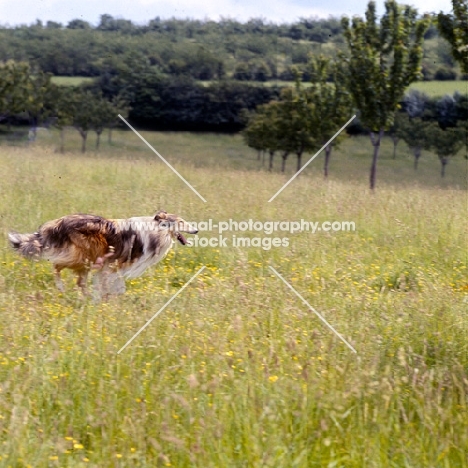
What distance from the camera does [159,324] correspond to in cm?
524

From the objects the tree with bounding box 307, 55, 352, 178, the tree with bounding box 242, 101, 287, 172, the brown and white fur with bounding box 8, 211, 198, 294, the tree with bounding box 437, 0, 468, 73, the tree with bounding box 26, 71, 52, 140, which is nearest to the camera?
the brown and white fur with bounding box 8, 211, 198, 294

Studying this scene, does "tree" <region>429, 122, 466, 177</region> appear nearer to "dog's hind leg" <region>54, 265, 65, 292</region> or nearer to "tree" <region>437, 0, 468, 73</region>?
"tree" <region>437, 0, 468, 73</region>

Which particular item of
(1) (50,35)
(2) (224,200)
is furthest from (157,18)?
(2) (224,200)

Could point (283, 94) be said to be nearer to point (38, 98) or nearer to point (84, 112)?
point (84, 112)

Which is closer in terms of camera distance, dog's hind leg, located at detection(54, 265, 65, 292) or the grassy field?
the grassy field

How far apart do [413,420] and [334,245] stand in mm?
5090

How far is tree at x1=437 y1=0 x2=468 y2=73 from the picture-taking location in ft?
56.4

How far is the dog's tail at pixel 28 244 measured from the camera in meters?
7.00

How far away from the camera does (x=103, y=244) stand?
6996mm

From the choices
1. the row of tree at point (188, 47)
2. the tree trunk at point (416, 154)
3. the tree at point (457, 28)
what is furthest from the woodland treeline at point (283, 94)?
the tree trunk at point (416, 154)

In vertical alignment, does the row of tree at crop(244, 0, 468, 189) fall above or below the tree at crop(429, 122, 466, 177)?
above

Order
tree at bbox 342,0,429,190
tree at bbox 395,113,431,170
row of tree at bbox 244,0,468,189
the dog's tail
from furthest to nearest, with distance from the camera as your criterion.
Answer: tree at bbox 395,113,431,170, tree at bbox 342,0,429,190, row of tree at bbox 244,0,468,189, the dog's tail

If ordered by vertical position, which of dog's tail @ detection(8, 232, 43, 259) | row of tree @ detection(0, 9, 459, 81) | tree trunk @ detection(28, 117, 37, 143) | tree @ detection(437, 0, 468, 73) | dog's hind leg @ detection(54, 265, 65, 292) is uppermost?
row of tree @ detection(0, 9, 459, 81)

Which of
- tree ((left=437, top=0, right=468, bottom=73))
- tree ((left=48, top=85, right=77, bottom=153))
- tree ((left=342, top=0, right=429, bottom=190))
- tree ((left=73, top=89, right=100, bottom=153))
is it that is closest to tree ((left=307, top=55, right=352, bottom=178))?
tree ((left=342, top=0, right=429, bottom=190))
